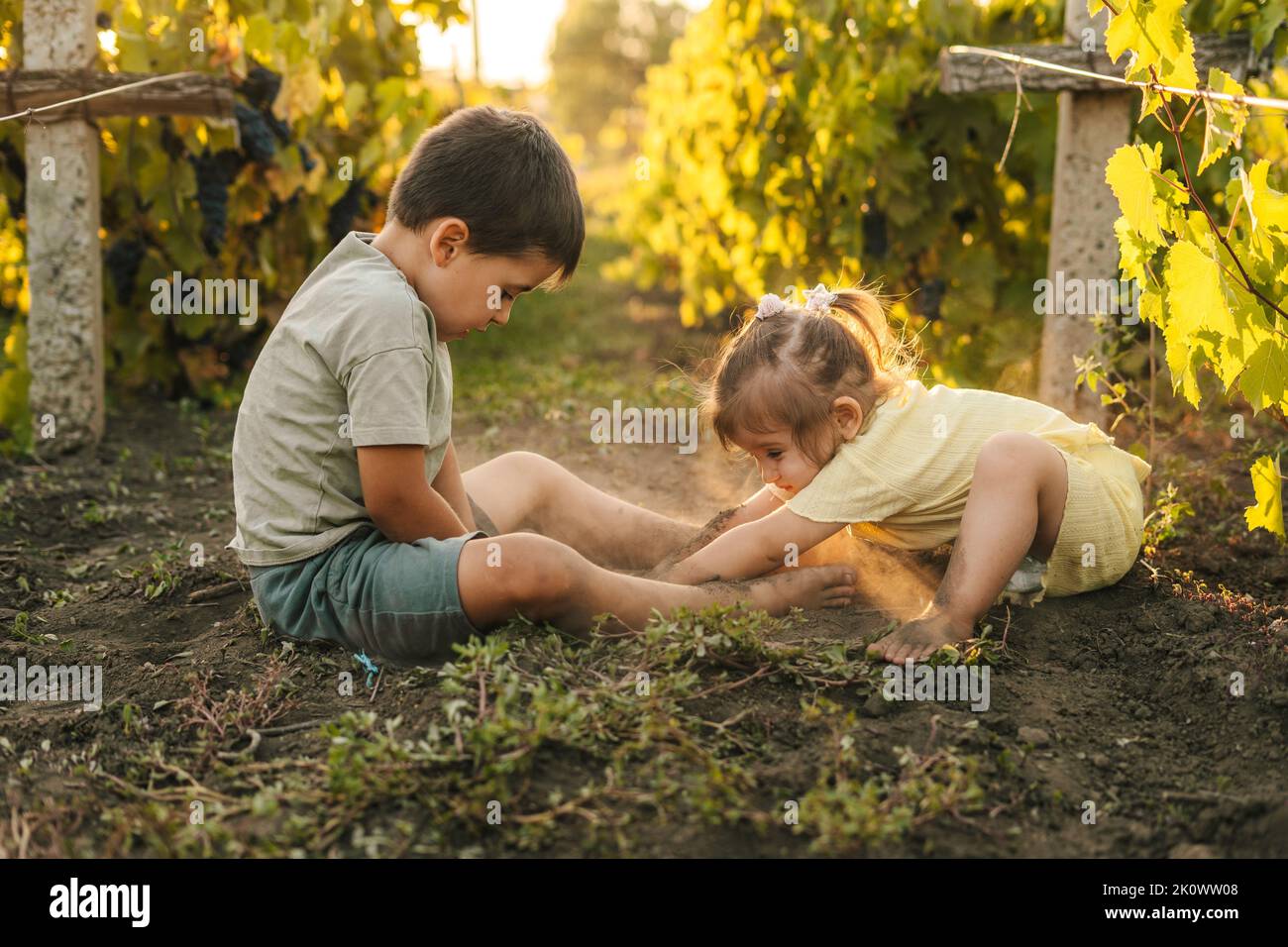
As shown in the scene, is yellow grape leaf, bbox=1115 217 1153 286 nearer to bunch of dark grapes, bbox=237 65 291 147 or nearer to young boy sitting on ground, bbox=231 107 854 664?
young boy sitting on ground, bbox=231 107 854 664

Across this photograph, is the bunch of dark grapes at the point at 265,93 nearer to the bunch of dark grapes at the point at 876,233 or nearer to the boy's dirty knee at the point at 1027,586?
the bunch of dark grapes at the point at 876,233

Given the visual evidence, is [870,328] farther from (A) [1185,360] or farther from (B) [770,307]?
(A) [1185,360]

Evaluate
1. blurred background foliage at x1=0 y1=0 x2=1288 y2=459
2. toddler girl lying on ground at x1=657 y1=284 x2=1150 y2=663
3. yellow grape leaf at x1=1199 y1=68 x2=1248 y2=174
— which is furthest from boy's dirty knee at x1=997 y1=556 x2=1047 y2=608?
blurred background foliage at x1=0 y1=0 x2=1288 y2=459

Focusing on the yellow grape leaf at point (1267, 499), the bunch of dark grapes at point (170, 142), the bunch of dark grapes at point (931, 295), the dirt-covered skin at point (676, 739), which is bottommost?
the dirt-covered skin at point (676, 739)

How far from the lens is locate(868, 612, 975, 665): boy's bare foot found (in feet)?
8.11

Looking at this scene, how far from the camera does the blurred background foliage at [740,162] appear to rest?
4.88m

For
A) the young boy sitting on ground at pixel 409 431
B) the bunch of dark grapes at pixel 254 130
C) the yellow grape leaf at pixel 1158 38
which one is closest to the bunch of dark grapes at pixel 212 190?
the bunch of dark grapes at pixel 254 130

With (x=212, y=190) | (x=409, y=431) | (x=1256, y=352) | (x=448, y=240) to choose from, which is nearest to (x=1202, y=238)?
(x=1256, y=352)

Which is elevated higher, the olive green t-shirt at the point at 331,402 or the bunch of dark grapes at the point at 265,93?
the bunch of dark grapes at the point at 265,93

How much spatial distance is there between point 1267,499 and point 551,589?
A: 180 cm

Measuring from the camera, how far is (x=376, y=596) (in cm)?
249

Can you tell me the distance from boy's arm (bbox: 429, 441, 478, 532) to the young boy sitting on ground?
0.14 m

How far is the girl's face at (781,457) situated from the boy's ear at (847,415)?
0.37ft
